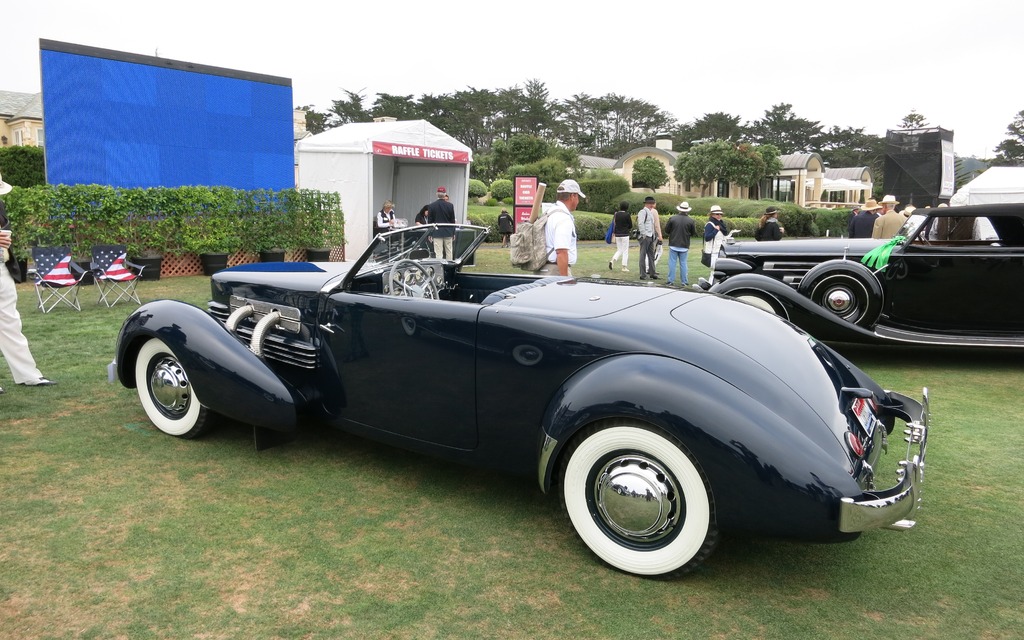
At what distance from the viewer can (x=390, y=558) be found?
3047mm

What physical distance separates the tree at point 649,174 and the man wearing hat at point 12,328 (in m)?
49.1

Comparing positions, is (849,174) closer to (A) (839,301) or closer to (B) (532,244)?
(A) (839,301)

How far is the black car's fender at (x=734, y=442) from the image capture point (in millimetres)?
2557

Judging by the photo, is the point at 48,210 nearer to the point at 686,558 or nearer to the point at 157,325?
the point at 157,325

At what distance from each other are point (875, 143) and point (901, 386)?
9410 cm

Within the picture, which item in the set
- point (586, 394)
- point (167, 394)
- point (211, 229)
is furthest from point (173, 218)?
point (586, 394)

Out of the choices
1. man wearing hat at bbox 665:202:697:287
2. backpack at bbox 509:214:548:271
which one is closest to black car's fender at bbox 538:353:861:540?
backpack at bbox 509:214:548:271

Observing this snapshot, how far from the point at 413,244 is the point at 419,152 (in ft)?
42.6

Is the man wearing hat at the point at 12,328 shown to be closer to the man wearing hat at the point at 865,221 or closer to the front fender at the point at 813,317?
the front fender at the point at 813,317

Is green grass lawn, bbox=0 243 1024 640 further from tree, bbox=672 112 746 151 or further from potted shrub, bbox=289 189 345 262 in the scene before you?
tree, bbox=672 112 746 151

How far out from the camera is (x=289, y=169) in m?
17.0

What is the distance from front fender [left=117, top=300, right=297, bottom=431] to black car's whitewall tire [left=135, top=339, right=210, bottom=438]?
187 millimetres

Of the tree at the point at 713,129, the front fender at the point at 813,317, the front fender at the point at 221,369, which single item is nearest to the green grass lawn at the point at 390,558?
the front fender at the point at 221,369

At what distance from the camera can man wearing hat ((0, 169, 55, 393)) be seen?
5.33 metres
